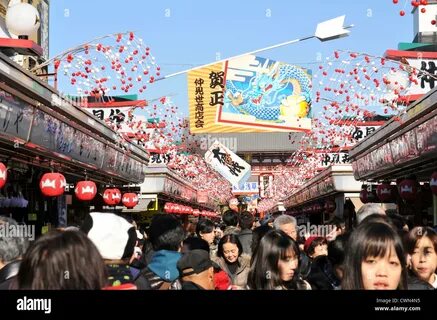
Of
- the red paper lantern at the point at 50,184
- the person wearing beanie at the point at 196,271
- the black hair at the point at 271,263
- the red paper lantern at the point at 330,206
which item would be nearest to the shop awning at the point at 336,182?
the red paper lantern at the point at 330,206

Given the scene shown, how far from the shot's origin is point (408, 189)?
13562 millimetres

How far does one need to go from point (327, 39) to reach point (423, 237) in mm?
8117

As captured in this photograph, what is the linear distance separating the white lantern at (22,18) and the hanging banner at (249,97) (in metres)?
15.7

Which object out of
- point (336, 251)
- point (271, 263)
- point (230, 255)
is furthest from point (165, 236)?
→ point (230, 255)

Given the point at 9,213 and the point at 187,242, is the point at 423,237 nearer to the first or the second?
the point at 187,242

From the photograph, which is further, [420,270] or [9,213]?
[9,213]

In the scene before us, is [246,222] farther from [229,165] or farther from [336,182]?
[336,182]

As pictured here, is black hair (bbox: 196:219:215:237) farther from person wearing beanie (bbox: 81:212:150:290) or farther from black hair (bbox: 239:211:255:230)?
person wearing beanie (bbox: 81:212:150:290)

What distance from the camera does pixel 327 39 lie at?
499 inches

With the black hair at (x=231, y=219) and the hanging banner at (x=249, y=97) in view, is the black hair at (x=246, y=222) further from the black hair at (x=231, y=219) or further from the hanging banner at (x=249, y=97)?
the hanging banner at (x=249, y=97)

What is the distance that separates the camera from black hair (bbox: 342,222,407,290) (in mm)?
3564

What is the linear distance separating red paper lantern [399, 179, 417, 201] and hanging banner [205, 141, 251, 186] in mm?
5685
